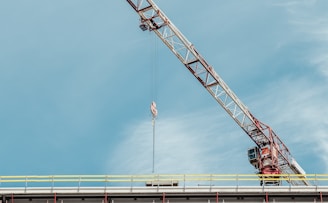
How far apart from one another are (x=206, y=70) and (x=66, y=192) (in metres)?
56.6

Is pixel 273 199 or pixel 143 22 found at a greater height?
pixel 143 22

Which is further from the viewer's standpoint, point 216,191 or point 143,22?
point 143,22

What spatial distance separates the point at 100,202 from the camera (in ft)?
224

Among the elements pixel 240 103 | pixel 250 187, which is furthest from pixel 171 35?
pixel 250 187

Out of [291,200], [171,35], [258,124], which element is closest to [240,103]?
[258,124]

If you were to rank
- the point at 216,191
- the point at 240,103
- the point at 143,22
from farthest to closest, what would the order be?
the point at 240,103, the point at 143,22, the point at 216,191

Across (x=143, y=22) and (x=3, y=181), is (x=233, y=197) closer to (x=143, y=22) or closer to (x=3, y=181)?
(x=3, y=181)

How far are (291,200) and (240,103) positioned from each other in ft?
188

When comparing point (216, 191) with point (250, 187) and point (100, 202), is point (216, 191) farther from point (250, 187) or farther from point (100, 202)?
point (100, 202)

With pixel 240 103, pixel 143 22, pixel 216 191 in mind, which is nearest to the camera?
pixel 216 191

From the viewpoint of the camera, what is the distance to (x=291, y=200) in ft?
225

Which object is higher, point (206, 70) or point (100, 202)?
point (206, 70)

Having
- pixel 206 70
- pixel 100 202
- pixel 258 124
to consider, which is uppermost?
pixel 206 70

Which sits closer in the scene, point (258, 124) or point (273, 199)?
point (273, 199)
